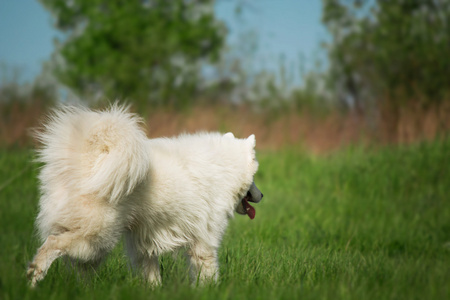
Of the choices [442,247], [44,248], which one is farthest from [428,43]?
[44,248]

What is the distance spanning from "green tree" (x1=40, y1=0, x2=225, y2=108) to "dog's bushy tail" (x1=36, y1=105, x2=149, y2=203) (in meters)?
16.1

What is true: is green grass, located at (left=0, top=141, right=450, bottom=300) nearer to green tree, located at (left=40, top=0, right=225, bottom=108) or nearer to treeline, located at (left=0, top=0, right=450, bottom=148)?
treeline, located at (left=0, top=0, right=450, bottom=148)

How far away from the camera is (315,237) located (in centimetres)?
593

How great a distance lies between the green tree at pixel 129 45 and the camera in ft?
66.8

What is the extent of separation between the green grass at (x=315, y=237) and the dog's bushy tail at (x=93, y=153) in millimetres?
645

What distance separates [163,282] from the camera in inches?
140

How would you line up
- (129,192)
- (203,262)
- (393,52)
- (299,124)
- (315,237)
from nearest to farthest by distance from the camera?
(129,192) → (203,262) → (315,237) → (299,124) → (393,52)

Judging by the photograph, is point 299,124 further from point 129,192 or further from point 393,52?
point 129,192

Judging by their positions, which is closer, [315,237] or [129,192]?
[129,192]

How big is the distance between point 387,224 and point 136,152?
5181mm

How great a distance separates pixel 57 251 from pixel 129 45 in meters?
19.8

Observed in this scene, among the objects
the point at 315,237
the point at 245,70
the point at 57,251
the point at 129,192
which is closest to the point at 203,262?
the point at 129,192

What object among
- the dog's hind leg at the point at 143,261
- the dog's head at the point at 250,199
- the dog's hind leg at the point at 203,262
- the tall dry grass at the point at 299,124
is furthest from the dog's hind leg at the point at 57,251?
the tall dry grass at the point at 299,124

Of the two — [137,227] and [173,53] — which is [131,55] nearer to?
[173,53]
